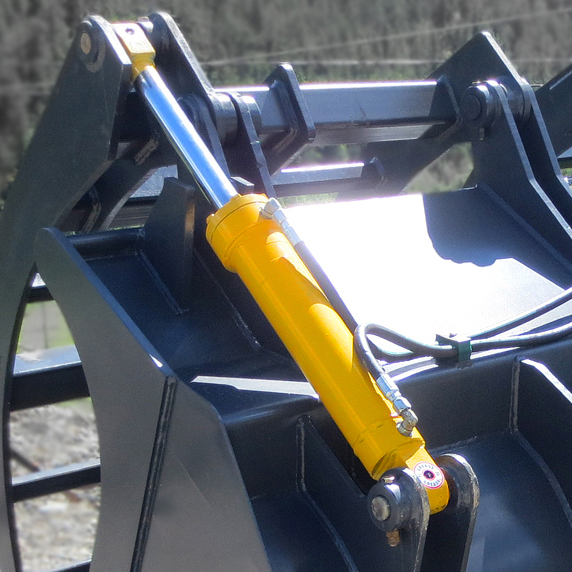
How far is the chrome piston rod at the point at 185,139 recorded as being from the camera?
1067mm

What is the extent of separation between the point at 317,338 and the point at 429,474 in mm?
188

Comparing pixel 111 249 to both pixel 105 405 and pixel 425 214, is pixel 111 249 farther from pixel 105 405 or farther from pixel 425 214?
pixel 425 214

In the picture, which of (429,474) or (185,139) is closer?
(429,474)

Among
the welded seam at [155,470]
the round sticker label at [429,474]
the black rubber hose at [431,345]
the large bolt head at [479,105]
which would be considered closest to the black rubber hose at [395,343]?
the black rubber hose at [431,345]

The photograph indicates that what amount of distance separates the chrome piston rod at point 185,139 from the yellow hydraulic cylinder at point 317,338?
2.6 inches

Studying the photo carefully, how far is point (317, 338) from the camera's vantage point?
903 mm

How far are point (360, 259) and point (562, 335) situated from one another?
1.03 ft

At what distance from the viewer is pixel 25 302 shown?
149 cm

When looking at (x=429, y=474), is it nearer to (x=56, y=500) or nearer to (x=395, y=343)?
(x=395, y=343)

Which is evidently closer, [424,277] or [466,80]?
[424,277]

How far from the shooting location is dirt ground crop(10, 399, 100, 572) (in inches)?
104

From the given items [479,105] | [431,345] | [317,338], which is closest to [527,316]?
[431,345]

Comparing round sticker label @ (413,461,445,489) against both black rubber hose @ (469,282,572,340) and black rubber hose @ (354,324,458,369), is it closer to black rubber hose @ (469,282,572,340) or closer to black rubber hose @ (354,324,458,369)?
black rubber hose @ (354,324,458,369)

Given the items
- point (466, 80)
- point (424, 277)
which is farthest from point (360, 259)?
point (466, 80)
